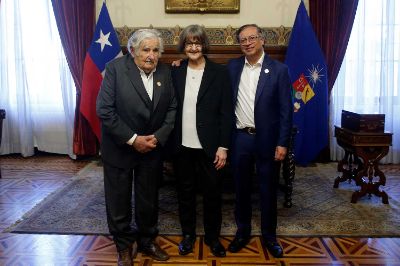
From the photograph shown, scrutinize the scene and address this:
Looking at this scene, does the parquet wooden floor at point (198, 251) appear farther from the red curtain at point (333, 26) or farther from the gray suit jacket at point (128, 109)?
the red curtain at point (333, 26)

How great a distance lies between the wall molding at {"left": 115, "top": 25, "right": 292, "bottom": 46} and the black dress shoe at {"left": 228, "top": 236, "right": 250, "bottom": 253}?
2994 millimetres

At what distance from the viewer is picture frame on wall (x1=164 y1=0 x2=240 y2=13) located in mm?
4703

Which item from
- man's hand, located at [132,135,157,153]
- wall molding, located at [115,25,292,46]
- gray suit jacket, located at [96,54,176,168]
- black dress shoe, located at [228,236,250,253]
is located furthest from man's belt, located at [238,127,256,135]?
wall molding, located at [115,25,292,46]

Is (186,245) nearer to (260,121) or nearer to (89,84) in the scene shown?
(260,121)

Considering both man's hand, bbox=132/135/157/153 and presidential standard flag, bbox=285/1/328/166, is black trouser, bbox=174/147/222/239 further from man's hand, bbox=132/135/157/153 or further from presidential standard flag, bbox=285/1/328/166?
presidential standard flag, bbox=285/1/328/166

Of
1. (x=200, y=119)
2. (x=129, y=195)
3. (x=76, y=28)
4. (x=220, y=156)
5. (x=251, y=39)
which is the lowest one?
(x=129, y=195)

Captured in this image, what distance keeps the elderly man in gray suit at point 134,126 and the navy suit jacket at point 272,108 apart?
0.53 m

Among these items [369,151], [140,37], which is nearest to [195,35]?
[140,37]

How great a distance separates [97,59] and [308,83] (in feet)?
8.36

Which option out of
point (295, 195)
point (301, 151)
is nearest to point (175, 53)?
point (301, 151)

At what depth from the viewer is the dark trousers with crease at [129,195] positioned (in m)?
2.13

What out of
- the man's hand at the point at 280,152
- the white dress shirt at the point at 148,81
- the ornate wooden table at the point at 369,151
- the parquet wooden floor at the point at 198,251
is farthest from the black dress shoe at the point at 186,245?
the ornate wooden table at the point at 369,151

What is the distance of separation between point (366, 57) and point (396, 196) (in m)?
2.06

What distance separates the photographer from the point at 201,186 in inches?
90.4
